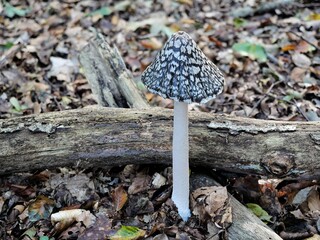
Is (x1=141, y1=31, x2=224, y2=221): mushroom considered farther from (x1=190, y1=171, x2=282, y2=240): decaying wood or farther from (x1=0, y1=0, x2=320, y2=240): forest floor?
(x1=0, y1=0, x2=320, y2=240): forest floor

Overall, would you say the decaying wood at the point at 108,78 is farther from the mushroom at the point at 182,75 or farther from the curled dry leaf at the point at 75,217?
the mushroom at the point at 182,75

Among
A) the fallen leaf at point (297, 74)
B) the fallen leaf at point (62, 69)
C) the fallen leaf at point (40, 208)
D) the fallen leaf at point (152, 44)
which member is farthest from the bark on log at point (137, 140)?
the fallen leaf at point (152, 44)

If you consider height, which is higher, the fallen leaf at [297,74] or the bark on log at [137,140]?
the bark on log at [137,140]

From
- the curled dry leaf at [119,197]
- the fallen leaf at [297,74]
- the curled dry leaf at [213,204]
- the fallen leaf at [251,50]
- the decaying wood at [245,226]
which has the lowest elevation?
the fallen leaf at [297,74]

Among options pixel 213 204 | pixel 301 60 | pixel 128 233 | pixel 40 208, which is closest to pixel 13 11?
pixel 301 60

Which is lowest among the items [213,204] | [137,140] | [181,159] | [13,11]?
[13,11]

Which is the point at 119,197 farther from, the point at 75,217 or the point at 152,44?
the point at 152,44

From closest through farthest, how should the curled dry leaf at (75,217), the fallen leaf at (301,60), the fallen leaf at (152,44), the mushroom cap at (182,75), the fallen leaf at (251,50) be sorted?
1. the mushroom cap at (182,75)
2. the curled dry leaf at (75,217)
3. the fallen leaf at (301,60)
4. the fallen leaf at (251,50)
5. the fallen leaf at (152,44)
